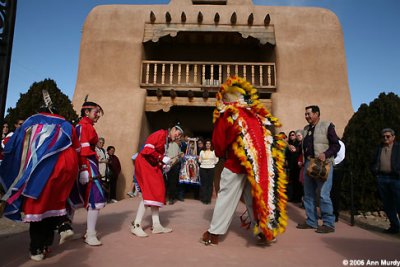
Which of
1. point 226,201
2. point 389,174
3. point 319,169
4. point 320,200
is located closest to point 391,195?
point 389,174

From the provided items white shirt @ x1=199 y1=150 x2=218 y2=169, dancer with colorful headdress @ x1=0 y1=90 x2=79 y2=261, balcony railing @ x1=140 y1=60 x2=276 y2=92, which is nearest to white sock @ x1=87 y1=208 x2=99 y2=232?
dancer with colorful headdress @ x1=0 y1=90 x2=79 y2=261

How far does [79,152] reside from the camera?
3.38 metres

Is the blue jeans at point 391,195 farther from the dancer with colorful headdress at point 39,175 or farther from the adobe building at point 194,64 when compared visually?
the adobe building at point 194,64

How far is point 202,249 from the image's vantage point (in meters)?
3.30

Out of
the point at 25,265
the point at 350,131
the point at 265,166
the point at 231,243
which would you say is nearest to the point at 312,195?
the point at 265,166

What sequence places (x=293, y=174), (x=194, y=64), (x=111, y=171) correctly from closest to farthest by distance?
1. (x=293, y=174)
2. (x=111, y=171)
3. (x=194, y=64)

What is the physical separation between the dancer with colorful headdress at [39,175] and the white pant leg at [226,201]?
169cm

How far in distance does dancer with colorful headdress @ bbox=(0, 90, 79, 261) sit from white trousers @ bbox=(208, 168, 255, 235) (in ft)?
5.54

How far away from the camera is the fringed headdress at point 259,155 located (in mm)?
3439

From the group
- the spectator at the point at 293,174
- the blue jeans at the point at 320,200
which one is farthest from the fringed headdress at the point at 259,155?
the spectator at the point at 293,174

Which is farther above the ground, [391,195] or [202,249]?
[391,195]

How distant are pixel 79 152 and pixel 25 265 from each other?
1236mm

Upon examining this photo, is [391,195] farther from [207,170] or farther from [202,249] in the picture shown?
[207,170]

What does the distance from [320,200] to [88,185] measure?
10.6 ft
